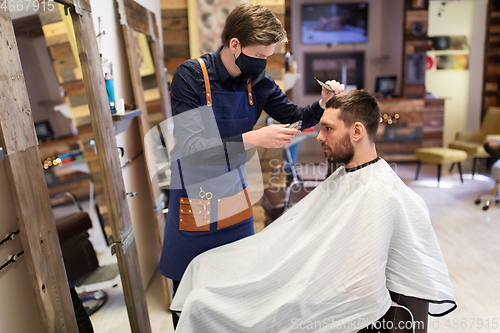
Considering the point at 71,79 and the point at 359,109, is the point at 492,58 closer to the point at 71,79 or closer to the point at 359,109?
the point at 359,109

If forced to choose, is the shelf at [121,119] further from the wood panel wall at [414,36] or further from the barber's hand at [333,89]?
the wood panel wall at [414,36]

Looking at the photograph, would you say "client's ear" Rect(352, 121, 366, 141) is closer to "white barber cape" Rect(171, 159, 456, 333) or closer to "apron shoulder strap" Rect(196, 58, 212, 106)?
"white barber cape" Rect(171, 159, 456, 333)

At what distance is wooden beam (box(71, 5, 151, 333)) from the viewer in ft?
4.45

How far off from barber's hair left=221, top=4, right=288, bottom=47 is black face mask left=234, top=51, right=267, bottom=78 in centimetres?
6

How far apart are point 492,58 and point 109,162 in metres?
5.97

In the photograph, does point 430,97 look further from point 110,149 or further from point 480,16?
point 110,149

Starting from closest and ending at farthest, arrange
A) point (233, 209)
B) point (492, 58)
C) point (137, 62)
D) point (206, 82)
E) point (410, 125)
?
point (206, 82)
point (233, 209)
point (137, 62)
point (492, 58)
point (410, 125)

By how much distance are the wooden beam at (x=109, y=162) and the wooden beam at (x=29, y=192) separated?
36 centimetres

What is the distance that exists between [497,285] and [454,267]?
0.30 metres

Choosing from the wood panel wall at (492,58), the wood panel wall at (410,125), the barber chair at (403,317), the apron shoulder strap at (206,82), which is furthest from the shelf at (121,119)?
the wood panel wall at (492,58)

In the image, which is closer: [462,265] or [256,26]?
[256,26]

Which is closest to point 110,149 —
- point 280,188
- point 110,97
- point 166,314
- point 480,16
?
point 110,97

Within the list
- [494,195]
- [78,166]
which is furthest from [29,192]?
[494,195]

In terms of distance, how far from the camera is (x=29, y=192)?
102 centimetres
